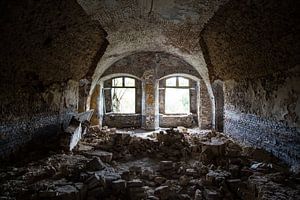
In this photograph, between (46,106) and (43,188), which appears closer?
(43,188)

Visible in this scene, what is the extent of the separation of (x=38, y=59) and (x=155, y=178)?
3148mm

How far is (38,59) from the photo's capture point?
4.88 metres

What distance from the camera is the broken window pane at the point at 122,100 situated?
12.5 metres

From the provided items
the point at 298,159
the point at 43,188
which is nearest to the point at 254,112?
the point at 298,159

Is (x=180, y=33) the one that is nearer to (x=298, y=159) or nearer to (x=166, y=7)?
(x=166, y=7)

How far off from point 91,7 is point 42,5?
1.12 metres

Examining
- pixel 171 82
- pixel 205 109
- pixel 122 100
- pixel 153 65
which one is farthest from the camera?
pixel 122 100

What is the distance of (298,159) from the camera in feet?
14.1

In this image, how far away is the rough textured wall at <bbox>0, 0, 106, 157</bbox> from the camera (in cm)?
373

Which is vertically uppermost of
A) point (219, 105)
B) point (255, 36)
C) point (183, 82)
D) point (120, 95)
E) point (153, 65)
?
point (153, 65)

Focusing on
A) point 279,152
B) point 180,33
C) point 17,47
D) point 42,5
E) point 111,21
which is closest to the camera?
point 42,5

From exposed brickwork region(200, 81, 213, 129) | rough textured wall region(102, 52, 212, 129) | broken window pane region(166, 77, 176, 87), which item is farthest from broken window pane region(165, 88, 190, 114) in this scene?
exposed brickwork region(200, 81, 213, 129)

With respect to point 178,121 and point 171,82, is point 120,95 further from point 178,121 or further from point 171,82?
point 178,121

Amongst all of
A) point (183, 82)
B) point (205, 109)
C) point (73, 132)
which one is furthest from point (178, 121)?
point (73, 132)
